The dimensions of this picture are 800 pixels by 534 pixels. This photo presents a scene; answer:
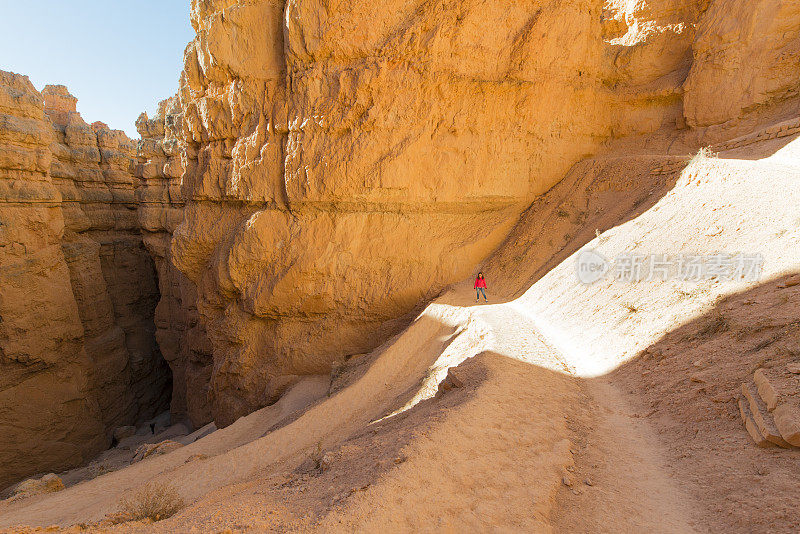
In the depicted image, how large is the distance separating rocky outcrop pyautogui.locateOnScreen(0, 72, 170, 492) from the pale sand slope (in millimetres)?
9758

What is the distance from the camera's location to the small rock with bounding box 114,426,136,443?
16.2 meters

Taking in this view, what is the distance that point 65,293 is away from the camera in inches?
558

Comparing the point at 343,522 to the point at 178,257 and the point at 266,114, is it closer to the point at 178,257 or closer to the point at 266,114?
the point at 266,114

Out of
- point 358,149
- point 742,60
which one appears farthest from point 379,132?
point 742,60

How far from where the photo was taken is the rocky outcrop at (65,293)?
41.1 feet

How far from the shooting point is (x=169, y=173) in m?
18.9

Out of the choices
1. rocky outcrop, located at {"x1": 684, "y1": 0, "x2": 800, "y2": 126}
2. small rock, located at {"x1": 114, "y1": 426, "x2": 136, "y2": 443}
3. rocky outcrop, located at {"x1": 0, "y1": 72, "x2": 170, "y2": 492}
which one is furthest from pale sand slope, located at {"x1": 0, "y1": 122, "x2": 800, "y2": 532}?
small rock, located at {"x1": 114, "y1": 426, "x2": 136, "y2": 443}

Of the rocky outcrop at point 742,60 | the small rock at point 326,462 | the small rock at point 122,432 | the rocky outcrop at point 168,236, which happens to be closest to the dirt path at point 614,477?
the small rock at point 326,462

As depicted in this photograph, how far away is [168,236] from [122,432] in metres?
→ 9.16

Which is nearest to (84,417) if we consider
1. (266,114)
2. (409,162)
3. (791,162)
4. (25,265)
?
(25,265)

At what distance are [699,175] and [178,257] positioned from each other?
13155mm

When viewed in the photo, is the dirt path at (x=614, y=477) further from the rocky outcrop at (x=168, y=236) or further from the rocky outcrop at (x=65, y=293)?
the rocky outcrop at (x=65, y=293)

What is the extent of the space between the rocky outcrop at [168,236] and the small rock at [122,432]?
1679mm

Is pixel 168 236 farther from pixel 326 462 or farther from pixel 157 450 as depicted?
pixel 326 462
